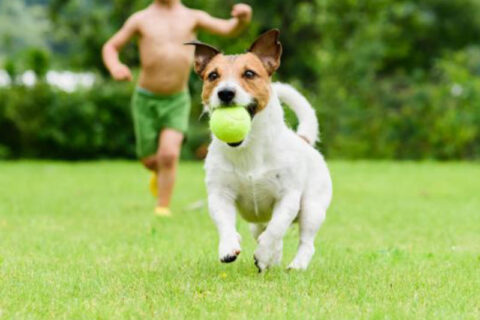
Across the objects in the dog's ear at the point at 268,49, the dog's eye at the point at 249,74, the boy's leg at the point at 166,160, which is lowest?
the boy's leg at the point at 166,160

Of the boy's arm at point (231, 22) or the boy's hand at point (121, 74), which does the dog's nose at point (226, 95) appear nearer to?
the boy's hand at point (121, 74)

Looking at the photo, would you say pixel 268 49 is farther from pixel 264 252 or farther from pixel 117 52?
pixel 117 52

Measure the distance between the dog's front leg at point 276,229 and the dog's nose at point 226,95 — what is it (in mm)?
809

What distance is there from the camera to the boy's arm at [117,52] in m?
7.86

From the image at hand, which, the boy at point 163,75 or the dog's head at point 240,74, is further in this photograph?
the boy at point 163,75

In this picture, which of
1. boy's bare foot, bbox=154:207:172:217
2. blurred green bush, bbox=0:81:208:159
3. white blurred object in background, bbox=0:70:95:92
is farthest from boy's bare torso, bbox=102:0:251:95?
white blurred object in background, bbox=0:70:95:92

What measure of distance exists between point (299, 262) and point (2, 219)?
4.43m

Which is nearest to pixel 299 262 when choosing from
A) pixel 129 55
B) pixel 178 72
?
pixel 178 72

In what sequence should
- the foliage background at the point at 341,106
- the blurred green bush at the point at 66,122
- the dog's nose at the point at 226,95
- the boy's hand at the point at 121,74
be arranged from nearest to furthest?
the dog's nose at the point at 226,95 < the boy's hand at the point at 121,74 < the blurred green bush at the point at 66,122 < the foliage background at the point at 341,106

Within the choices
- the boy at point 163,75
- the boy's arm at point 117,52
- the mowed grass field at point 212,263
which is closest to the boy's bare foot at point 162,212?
the boy at point 163,75

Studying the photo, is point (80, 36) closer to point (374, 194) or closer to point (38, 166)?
point (38, 166)

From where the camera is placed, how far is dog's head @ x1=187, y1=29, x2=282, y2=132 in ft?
16.1

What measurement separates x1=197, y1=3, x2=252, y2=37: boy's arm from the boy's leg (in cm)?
126

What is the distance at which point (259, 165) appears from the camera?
17.3 ft
